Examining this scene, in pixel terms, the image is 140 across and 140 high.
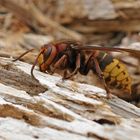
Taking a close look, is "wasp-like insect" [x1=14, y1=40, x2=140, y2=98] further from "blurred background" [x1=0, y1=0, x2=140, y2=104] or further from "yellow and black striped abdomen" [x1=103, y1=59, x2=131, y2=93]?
"blurred background" [x1=0, y1=0, x2=140, y2=104]

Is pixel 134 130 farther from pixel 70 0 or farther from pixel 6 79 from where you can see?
pixel 70 0

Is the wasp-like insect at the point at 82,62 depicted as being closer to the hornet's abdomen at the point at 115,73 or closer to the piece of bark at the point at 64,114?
the hornet's abdomen at the point at 115,73

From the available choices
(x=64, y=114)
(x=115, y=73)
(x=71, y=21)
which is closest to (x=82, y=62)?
(x=115, y=73)

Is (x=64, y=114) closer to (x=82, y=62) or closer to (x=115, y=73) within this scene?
(x=115, y=73)

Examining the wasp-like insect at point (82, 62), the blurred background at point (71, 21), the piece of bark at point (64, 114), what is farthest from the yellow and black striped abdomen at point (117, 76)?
the blurred background at point (71, 21)

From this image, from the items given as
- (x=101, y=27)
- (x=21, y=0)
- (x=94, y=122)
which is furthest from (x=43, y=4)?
(x=94, y=122)

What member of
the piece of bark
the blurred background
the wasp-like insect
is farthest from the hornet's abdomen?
the blurred background

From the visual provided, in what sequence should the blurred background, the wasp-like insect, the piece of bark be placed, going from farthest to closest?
the blurred background
the wasp-like insect
the piece of bark
